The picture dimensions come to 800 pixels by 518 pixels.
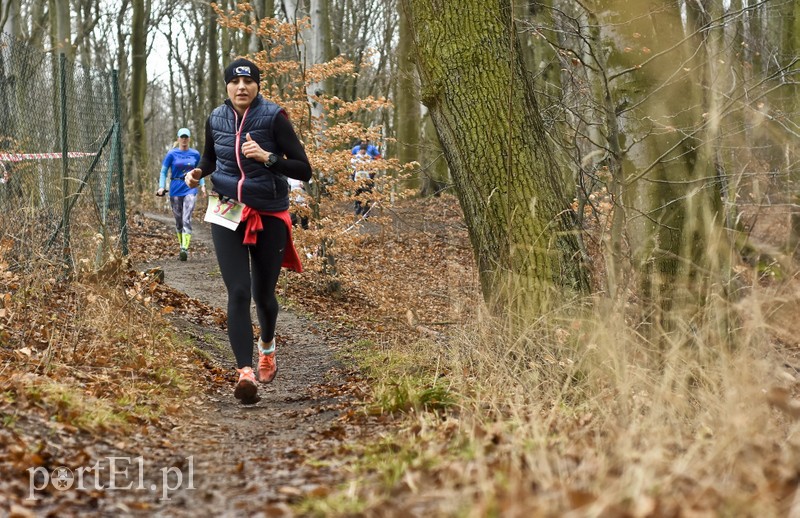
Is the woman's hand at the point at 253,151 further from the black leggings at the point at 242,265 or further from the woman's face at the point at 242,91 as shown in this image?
the black leggings at the point at 242,265

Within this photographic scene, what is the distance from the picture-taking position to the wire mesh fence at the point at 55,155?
7.02 metres

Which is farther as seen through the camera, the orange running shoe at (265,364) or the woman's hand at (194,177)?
the orange running shoe at (265,364)

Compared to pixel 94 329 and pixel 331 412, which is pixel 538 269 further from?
pixel 94 329

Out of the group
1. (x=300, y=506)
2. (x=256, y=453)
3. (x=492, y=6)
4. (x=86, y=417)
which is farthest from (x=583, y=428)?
(x=492, y=6)

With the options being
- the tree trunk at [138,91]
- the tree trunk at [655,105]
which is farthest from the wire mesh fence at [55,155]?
the tree trunk at [138,91]

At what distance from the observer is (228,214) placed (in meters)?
5.48

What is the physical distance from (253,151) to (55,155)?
395 centimetres

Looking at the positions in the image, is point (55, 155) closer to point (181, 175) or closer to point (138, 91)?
point (181, 175)

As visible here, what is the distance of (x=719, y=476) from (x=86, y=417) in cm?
297

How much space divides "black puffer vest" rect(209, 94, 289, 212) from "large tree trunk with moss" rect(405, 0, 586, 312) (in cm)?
113

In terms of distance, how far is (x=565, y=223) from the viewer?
5.45 meters

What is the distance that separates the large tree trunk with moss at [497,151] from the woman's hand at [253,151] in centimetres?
120

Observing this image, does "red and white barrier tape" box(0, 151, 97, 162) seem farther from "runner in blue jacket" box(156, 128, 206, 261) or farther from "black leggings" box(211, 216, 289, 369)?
"runner in blue jacket" box(156, 128, 206, 261)

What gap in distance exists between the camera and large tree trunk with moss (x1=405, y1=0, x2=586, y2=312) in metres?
5.40
